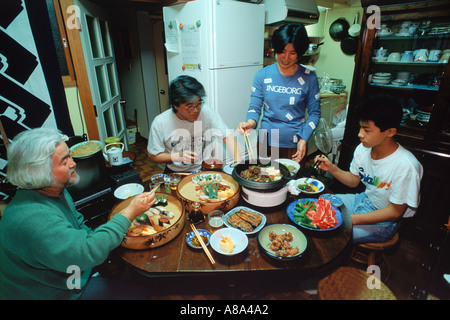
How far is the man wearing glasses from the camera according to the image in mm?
1951

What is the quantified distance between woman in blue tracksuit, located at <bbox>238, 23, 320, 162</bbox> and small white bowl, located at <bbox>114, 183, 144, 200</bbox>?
1011 mm

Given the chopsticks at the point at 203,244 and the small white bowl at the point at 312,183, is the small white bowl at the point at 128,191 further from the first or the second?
the small white bowl at the point at 312,183

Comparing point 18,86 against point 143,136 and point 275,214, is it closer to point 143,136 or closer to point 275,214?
point 275,214

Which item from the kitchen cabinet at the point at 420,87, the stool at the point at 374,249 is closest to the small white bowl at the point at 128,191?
the stool at the point at 374,249

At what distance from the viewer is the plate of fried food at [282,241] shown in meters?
1.18

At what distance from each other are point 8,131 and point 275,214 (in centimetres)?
247

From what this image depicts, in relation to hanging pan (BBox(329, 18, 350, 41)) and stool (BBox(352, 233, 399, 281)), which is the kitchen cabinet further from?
hanging pan (BBox(329, 18, 350, 41))

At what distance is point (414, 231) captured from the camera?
2.55 meters

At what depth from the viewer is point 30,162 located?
1086 millimetres

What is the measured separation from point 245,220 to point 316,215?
42 centimetres

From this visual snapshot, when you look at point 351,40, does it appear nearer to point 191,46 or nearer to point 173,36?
point 191,46

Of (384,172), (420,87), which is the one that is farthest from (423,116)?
(384,172)

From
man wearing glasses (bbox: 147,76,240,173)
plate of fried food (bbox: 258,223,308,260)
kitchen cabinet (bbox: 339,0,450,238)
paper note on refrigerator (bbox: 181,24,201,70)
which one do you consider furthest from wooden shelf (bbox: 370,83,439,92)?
plate of fried food (bbox: 258,223,308,260)

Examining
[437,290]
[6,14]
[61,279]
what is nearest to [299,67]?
[437,290]
